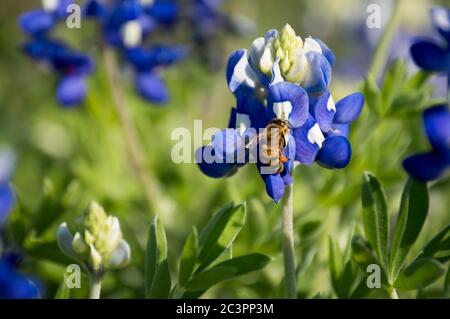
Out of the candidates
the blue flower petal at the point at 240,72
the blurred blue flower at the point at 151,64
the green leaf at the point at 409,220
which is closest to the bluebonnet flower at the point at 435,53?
the green leaf at the point at 409,220

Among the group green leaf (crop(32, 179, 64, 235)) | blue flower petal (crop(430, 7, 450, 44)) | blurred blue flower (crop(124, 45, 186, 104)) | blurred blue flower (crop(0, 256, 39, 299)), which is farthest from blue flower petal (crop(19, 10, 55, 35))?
blue flower petal (crop(430, 7, 450, 44))

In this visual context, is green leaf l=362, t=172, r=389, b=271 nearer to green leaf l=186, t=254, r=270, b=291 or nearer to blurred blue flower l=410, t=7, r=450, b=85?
green leaf l=186, t=254, r=270, b=291

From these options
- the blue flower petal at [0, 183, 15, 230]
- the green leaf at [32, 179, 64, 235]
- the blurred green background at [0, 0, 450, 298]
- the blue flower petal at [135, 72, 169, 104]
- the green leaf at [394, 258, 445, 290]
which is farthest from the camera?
the blue flower petal at [135, 72, 169, 104]

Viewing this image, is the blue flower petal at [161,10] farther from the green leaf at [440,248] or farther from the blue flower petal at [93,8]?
the green leaf at [440,248]

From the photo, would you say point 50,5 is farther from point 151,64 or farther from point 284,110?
point 284,110

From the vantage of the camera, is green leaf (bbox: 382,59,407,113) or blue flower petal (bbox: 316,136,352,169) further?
green leaf (bbox: 382,59,407,113)

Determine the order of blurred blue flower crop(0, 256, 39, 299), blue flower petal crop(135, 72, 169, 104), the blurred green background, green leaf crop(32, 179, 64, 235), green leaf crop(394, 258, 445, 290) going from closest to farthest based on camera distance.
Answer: green leaf crop(394, 258, 445, 290) → blurred blue flower crop(0, 256, 39, 299) → green leaf crop(32, 179, 64, 235) → the blurred green background → blue flower petal crop(135, 72, 169, 104)
